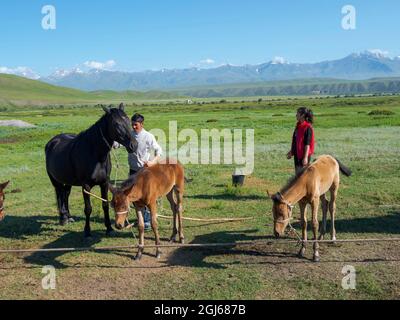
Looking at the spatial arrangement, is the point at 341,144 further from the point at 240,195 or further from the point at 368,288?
the point at 368,288

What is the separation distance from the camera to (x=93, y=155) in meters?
9.88

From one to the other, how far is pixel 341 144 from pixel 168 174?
828 inches

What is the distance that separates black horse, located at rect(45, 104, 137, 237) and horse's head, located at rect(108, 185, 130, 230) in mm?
1756

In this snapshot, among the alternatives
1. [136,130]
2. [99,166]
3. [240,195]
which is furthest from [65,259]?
[240,195]

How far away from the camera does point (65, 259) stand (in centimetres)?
879

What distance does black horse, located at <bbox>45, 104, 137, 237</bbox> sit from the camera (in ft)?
29.9

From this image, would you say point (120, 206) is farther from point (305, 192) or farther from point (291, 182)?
point (305, 192)

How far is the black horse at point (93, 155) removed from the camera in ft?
29.9

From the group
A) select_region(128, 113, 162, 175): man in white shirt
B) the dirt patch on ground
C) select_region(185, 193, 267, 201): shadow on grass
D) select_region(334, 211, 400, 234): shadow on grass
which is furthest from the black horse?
the dirt patch on ground

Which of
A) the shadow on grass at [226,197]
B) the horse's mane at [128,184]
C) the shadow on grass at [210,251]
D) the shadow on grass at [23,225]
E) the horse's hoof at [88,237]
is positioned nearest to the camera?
the horse's mane at [128,184]

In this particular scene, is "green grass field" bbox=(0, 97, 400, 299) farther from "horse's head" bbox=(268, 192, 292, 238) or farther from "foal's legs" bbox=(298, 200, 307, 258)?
"horse's head" bbox=(268, 192, 292, 238)

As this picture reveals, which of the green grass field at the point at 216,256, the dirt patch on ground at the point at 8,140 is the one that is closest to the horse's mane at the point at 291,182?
the green grass field at the point at 216,256

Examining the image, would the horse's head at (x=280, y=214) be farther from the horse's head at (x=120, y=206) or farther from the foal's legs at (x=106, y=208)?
the foal's legs at (x=106, y=208)

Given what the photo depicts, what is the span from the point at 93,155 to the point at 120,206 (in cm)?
279
